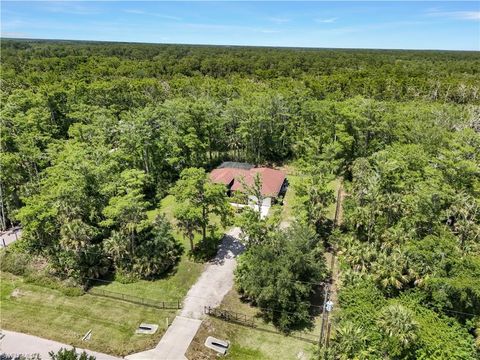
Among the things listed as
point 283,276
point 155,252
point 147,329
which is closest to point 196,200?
point 155,252

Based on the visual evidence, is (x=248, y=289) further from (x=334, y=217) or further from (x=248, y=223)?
(x=334, y=217)

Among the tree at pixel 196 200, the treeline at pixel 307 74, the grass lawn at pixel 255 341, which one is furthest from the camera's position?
the treeline at pixel 307 74

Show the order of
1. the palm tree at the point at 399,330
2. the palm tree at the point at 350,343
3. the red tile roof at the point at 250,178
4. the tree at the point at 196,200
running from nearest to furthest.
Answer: the palm tree at the point at 399,330, the palm tree at the point at 350,343, the tree at the point at 196,200, the red tile roof at the point at 250,178

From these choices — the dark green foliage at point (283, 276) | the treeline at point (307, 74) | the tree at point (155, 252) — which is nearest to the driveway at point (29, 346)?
the tree at point (155, 252)

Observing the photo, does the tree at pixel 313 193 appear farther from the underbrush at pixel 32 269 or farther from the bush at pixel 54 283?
the underbrush at pixel 32 269

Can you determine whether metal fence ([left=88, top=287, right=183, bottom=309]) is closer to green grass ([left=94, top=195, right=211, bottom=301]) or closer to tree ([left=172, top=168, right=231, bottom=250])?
green grass ([left=94, top=195, right=211, bottom=301])

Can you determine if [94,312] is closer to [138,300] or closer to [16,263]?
[138,300]

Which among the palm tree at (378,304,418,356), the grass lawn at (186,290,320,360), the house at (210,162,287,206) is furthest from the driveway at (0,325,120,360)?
the house at (210,162,287,206)

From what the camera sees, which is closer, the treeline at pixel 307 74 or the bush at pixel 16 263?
the bush at pixel 16 263

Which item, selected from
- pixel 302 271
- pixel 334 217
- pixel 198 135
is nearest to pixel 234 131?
pixel 198 135
